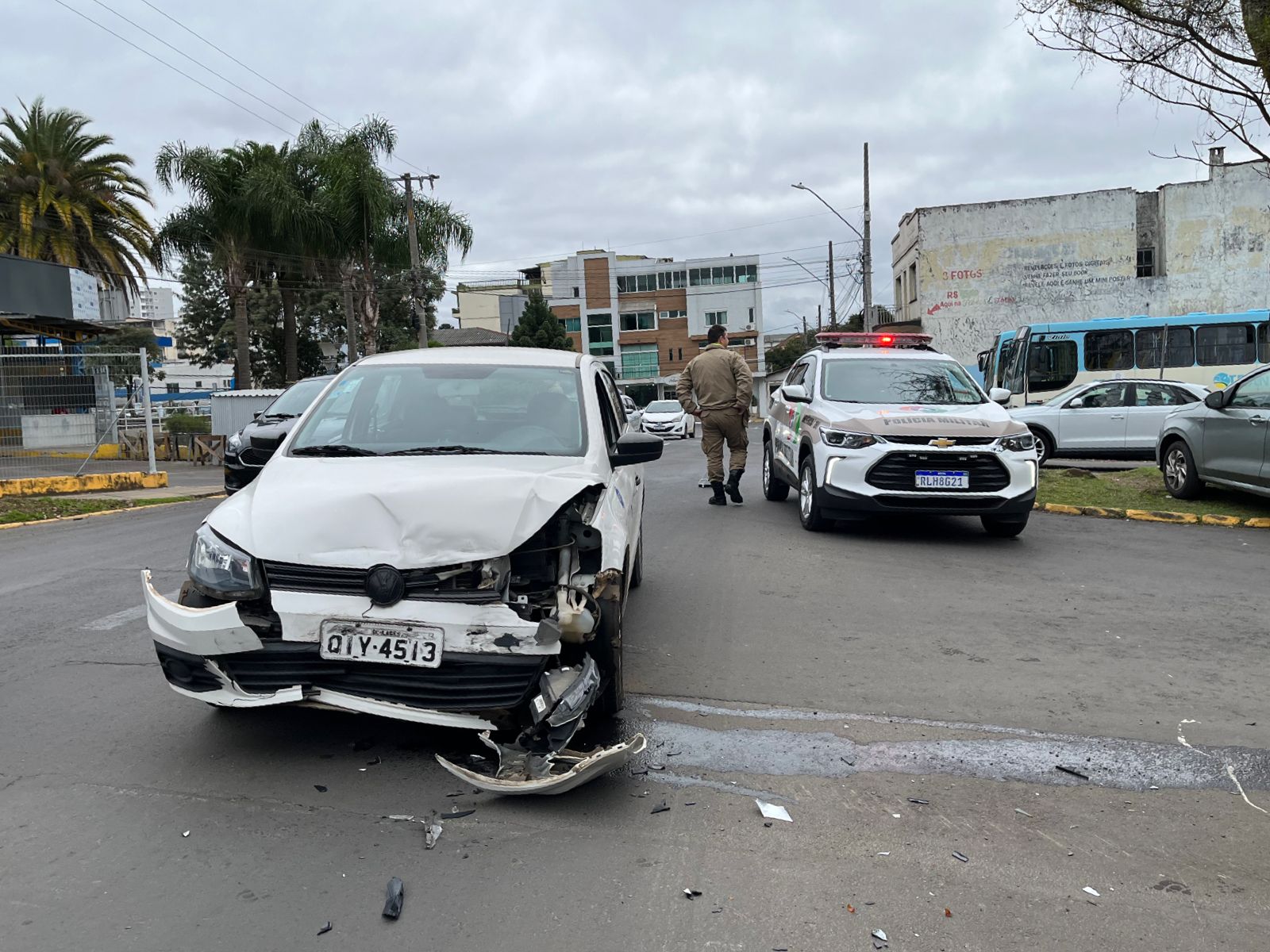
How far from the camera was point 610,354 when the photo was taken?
238ft

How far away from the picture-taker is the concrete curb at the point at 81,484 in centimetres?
1484

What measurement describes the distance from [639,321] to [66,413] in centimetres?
5837

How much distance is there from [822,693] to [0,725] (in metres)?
3.76

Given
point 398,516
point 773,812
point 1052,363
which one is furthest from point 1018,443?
point 1052,363

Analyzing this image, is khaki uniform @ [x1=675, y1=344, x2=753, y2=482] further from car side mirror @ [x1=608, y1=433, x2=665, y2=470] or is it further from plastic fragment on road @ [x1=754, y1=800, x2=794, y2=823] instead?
plastic fragment on road @ [x1=754, y1=800, x2=794, y2=823]

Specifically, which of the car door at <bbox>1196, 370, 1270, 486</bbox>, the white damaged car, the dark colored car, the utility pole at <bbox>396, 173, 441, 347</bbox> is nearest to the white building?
the utility pole at <bbox>396, 173, 441, 347</bbox>

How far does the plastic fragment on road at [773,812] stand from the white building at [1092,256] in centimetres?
3622

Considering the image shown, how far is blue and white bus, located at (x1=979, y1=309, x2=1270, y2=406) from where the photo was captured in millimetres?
20781

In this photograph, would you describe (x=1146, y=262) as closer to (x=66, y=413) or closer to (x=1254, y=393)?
(x=1254, y=393)

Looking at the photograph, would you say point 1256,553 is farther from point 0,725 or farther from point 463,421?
point 0,725

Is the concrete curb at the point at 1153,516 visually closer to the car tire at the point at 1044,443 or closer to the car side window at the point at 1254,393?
the car side window at the point at 1254,393

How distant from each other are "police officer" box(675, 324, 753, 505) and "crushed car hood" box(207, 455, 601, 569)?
6.59 m

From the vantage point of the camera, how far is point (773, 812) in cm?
340

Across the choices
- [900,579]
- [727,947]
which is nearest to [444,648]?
[727,947]
